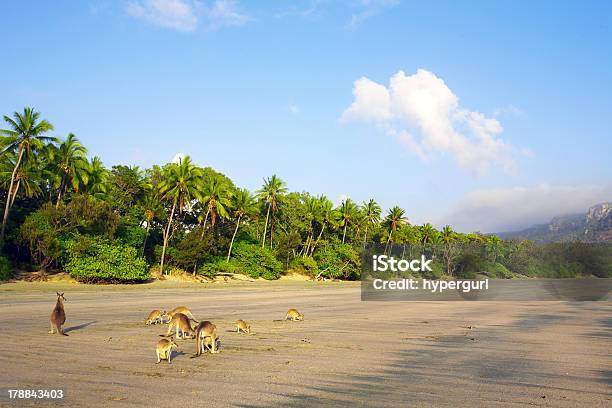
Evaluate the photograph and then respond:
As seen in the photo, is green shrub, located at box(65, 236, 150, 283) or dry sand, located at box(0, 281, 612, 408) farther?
green shrub, located at box(65, 236, 150, 283)

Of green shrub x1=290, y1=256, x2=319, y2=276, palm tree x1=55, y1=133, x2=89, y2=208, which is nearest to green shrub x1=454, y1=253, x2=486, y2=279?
green shrub x1=290, y1=256, x2=319, y2=276

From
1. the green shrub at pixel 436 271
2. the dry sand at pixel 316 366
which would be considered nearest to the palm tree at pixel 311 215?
the green shrub at pixel 436 271

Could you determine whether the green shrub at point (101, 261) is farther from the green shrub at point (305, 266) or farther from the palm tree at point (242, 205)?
the green shrub at point (305, 266)

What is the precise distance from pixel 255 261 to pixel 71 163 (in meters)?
26.3

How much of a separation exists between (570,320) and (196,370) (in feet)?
62.6

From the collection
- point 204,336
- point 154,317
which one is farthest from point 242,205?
point 204,336

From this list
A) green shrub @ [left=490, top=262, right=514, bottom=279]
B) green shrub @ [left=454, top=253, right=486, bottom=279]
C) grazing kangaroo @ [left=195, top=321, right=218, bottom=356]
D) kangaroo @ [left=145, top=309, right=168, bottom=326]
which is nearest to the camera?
grazing kangaroo @ [left=195, top=321, right=218, bottom=356]

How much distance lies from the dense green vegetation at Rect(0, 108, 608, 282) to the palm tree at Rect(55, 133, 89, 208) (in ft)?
0.35

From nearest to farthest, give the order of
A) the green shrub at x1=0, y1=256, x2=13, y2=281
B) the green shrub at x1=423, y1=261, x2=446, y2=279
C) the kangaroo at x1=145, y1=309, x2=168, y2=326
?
the kangaroo at x1=145, y1=309, x2=168, y2=326
the green shrub at x1=0, y1=256, x2=13, y2=281
the green shrub at x1=423, y1=261, x2=446, y2=279

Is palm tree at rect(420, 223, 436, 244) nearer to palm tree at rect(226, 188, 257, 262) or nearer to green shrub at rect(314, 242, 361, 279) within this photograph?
green shrub at rect(314, 242, 361, 279)

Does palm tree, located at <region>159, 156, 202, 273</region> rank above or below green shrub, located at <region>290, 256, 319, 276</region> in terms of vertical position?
above

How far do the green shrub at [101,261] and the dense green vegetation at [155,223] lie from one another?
10cm

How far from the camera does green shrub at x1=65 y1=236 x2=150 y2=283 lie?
151 ft

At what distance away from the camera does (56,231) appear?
152ft
